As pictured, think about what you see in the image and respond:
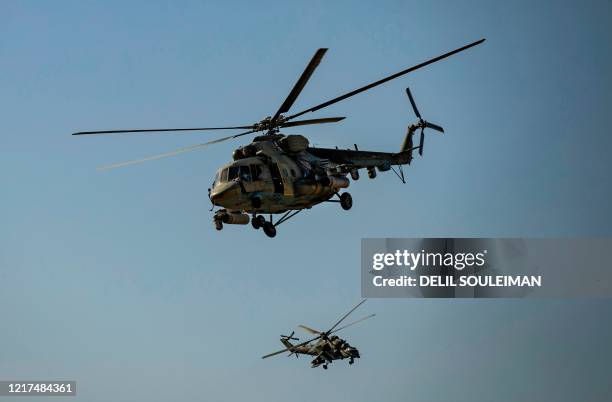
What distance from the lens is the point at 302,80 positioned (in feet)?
159

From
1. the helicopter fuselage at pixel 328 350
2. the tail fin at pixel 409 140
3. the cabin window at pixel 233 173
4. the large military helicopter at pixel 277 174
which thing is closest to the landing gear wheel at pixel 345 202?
the large military helicopter at pixel 277 174

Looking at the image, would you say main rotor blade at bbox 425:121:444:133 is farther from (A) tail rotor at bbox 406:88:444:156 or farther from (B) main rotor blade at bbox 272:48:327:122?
(B) main rotor blade at bbox 272:48:327:122

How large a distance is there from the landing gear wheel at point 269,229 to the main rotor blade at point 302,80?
5.23 m

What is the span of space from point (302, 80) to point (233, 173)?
219 inches

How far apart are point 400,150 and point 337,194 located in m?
11.0

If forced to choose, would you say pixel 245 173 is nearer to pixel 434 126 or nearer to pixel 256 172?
pixel 256 172

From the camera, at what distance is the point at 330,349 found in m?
82.8

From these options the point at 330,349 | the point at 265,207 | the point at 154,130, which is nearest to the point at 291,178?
the point at 265,207

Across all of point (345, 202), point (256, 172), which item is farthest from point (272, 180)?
point (345, 202)

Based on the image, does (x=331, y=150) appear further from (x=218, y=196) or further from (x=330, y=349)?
(x=330, y=349)

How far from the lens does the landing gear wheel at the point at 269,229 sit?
2044 inches

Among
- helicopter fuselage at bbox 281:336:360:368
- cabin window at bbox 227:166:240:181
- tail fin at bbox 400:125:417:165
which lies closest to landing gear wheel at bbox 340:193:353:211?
cabin window at bbox 227:166:240:181

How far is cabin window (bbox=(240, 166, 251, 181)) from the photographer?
167 ft

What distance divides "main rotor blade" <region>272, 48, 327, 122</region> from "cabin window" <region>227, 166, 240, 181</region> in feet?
11.1
